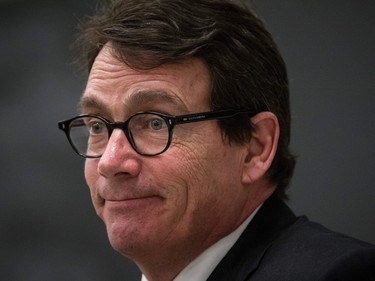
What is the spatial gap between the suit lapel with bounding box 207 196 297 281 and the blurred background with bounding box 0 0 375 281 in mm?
794

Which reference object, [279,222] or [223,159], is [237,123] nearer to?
[223,159]

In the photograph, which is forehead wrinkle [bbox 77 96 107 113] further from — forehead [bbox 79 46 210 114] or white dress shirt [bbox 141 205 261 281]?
white dress shirt [bbox 141 205 261 281]

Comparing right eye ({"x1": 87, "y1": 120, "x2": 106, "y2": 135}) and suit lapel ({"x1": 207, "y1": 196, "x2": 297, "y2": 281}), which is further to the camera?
right eye ({"x1": 87, "y1": 120, "x2": 106, "y2": 135})

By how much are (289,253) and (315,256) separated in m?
0.09

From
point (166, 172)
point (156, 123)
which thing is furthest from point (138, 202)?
point (156, 123)

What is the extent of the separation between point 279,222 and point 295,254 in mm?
219

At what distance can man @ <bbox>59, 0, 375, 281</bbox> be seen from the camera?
167 centimetres

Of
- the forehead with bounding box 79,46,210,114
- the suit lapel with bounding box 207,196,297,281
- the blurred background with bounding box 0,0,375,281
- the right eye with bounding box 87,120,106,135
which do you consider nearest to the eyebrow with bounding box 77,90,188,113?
the forehead with bounding box 79,46,210,114

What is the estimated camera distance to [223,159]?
175 centimetres

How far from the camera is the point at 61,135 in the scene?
3201 mm

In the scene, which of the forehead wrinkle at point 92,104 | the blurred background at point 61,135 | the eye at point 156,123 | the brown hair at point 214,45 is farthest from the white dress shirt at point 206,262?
the blurred background at point 61,135

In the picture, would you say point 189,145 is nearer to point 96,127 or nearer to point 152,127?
point 152,127

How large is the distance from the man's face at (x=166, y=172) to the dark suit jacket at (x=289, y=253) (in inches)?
4.1

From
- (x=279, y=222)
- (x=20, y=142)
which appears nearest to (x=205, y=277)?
(x=279, y=222)
